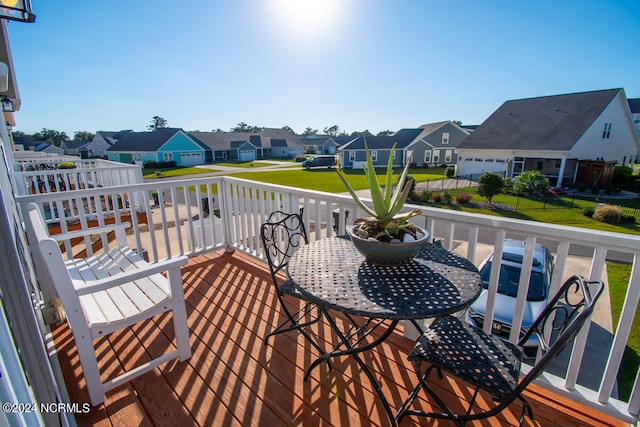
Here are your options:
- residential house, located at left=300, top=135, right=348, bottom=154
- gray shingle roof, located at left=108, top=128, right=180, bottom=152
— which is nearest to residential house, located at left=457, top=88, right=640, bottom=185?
residential house, located at left=300, top=135, right=348, bottom=154

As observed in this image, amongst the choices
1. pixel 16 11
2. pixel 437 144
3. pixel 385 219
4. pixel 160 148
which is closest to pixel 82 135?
pixel 160 148

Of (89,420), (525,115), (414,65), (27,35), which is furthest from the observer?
(525,115)

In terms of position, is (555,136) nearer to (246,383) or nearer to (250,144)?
(246,383)

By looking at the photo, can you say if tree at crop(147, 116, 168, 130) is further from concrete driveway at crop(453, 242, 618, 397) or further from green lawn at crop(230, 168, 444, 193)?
concrete driveway at crop(453, 242, 618, 397)

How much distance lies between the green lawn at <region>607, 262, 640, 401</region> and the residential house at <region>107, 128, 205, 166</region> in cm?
3781

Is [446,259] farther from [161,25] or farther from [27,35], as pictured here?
[27,35]

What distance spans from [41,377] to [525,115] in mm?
27152

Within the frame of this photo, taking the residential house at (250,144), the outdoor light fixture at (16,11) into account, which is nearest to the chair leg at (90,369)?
the outdoor light fixture at (16,11)

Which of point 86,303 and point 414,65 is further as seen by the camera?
point 414,65

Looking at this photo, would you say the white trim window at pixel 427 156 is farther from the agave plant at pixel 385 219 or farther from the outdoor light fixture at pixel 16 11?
the outdoor light fixture at pixel 16 11

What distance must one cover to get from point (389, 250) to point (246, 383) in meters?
1.23

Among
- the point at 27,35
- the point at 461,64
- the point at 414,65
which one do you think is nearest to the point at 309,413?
the point at 27,35

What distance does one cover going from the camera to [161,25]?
218 inches

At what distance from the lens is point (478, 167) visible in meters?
22.3
